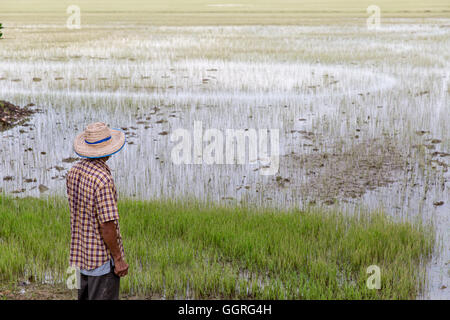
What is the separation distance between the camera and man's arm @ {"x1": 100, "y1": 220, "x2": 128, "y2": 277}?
3.62 m

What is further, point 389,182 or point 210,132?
point 210,132

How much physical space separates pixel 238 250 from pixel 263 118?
22.7ft

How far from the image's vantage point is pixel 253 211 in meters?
7.14

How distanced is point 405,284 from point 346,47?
2122cm

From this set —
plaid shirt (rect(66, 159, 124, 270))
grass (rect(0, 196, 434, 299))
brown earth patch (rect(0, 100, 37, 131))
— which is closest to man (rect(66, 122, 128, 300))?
plaid shirt (rect(66, 159, 124, 270))

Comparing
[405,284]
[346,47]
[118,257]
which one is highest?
[346,47]

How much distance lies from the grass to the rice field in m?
0.20

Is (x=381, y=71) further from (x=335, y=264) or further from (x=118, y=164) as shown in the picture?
(x=335, y=264)

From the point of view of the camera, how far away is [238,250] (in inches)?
230

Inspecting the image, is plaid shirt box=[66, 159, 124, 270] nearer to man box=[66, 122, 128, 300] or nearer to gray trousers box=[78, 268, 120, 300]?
man box=[66, 122, 128, 300]

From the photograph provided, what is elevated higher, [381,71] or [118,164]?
[381,71]

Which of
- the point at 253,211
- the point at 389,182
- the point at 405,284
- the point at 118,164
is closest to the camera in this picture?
the point at 405,284

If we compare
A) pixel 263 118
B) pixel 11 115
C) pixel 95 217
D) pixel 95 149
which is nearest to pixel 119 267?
pixel 95 217

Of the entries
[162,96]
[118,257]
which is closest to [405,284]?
[118,257]
